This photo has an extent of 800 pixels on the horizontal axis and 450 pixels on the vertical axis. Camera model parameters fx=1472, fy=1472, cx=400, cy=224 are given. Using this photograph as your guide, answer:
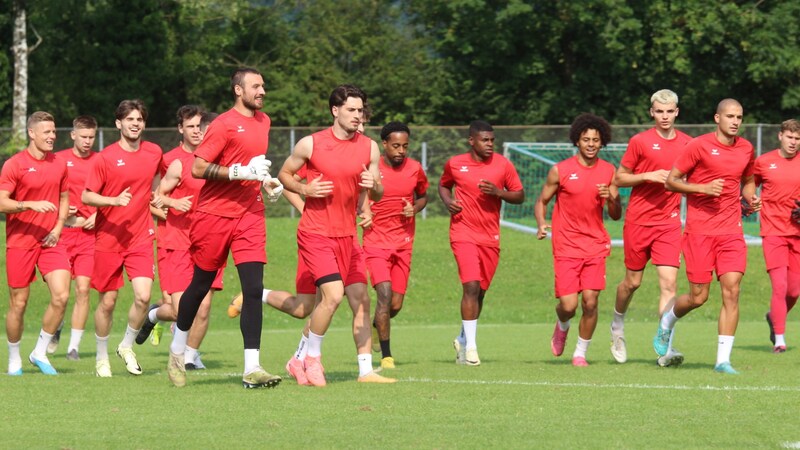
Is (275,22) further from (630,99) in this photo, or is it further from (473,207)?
(473,207)

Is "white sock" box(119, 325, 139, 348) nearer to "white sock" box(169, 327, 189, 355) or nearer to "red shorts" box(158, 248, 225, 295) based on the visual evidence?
"red shorts" box(158, 248, 225, 295)

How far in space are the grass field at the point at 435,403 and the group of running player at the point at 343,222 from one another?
470 millimetres

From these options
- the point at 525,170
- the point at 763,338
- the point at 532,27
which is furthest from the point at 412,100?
the point at 763,338

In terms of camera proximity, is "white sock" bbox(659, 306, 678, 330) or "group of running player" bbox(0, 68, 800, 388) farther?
"white sock" bbox(659, 306, 678, 330)

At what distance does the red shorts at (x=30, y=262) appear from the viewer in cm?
1384

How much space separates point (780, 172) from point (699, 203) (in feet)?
9.78

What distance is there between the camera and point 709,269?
13359 mm

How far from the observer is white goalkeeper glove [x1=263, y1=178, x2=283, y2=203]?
35.6ft

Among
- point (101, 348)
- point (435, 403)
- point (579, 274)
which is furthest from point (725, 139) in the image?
point (101, 348)

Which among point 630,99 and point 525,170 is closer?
point 525,170

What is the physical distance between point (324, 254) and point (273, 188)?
875 millimetres

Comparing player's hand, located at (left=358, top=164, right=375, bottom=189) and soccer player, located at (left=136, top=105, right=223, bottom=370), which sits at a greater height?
player's hand, located at (left=358, top=164, right=375, bottom=189)

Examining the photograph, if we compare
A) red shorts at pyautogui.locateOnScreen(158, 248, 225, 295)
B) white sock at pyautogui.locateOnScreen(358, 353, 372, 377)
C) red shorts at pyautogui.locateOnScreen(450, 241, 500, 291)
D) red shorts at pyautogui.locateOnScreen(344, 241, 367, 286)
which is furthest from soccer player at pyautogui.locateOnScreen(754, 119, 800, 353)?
red shorts at pyautogui.locateOnScreen(158, 248, 225, 295)

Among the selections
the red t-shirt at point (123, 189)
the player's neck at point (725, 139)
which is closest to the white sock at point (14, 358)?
the red t-shirt at point (123, 189)
